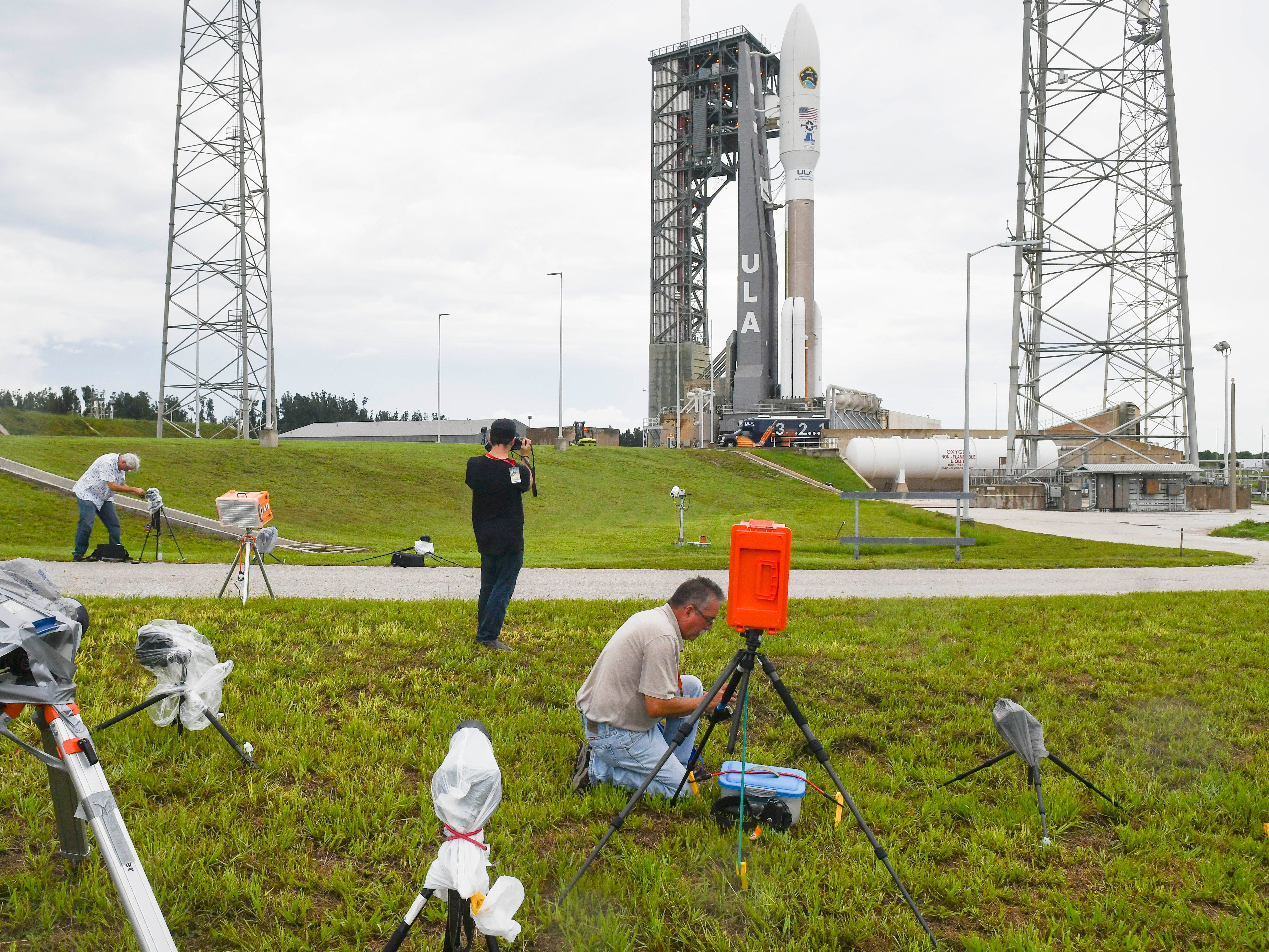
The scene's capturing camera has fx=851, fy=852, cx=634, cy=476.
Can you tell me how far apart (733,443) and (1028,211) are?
21.7m

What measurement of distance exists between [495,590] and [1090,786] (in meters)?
4.58

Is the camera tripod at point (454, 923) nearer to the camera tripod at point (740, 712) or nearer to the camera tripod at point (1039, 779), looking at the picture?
the camera tripod at point (740, 712)

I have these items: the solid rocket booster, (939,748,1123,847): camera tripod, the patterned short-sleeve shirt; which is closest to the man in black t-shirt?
(939,748,1123,847): camera tripod

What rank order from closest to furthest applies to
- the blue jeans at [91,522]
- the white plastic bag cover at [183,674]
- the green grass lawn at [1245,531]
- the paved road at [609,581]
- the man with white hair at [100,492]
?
the white plastic bag cover at [183,674]
the paved road at [609,581]
the man with white hair at [100,492]
the blue jeans at [91,522]
the green grass lawn at [1245,531]

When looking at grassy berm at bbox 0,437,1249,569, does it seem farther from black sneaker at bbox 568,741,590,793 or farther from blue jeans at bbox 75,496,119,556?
black sneaker at bbox 568,741,590,793

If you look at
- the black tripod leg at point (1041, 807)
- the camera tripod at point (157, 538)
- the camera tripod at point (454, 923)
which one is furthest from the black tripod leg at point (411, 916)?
the camera tripod at point (157, 538)

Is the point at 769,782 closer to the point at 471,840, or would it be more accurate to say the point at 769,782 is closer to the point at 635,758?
the point at 635,758

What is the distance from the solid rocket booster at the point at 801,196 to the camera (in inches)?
2039

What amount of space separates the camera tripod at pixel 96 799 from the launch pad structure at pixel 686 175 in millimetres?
65624

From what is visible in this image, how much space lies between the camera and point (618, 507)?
105ft

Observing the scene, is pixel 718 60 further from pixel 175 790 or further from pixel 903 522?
pixel 175 790

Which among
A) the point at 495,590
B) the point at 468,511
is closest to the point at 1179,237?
the point at 468,511

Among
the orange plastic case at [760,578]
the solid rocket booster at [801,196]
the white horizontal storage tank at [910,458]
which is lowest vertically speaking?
the orange plastic case at [760,578]

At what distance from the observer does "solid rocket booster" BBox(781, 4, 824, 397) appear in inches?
2039
